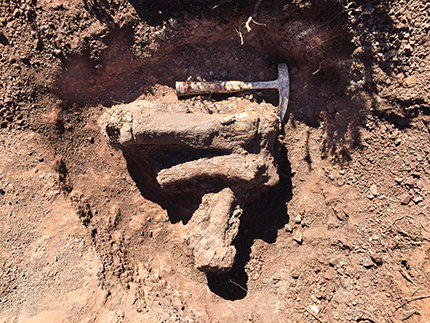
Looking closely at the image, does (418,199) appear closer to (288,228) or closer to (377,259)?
(377,259)

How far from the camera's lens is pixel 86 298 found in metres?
3.91

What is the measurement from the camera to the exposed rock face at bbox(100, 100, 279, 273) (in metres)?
4.04

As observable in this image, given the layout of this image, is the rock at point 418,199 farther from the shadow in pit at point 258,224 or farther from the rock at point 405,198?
the shadow in pit at point 258,224

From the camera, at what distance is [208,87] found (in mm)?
4598

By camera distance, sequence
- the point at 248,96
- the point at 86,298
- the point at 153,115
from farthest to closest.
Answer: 1. the point at 248,96
2. the point at 153,115
3. the point at 86,298

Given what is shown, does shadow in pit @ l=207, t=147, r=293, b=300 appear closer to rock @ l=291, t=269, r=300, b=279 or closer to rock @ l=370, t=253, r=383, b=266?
rock @ l=291, t=269, r=300, b=279

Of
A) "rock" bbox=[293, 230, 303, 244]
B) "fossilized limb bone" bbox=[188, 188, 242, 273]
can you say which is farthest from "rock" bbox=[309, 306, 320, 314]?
"fossilized limb bone" bbox=[188, 188, 242, 273]

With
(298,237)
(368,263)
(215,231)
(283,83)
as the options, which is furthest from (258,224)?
(283,83)

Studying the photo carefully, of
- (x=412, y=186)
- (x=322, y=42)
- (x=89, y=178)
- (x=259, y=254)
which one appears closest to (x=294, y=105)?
(x=322, y=42)

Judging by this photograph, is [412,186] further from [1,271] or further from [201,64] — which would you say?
[1,271]

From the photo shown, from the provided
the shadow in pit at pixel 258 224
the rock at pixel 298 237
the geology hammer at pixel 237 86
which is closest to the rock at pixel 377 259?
the rock at pixel 298 237

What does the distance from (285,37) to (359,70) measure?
1.14 metres

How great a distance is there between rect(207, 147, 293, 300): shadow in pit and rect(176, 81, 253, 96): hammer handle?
127 cm

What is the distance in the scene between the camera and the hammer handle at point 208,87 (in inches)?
Answer: 181
